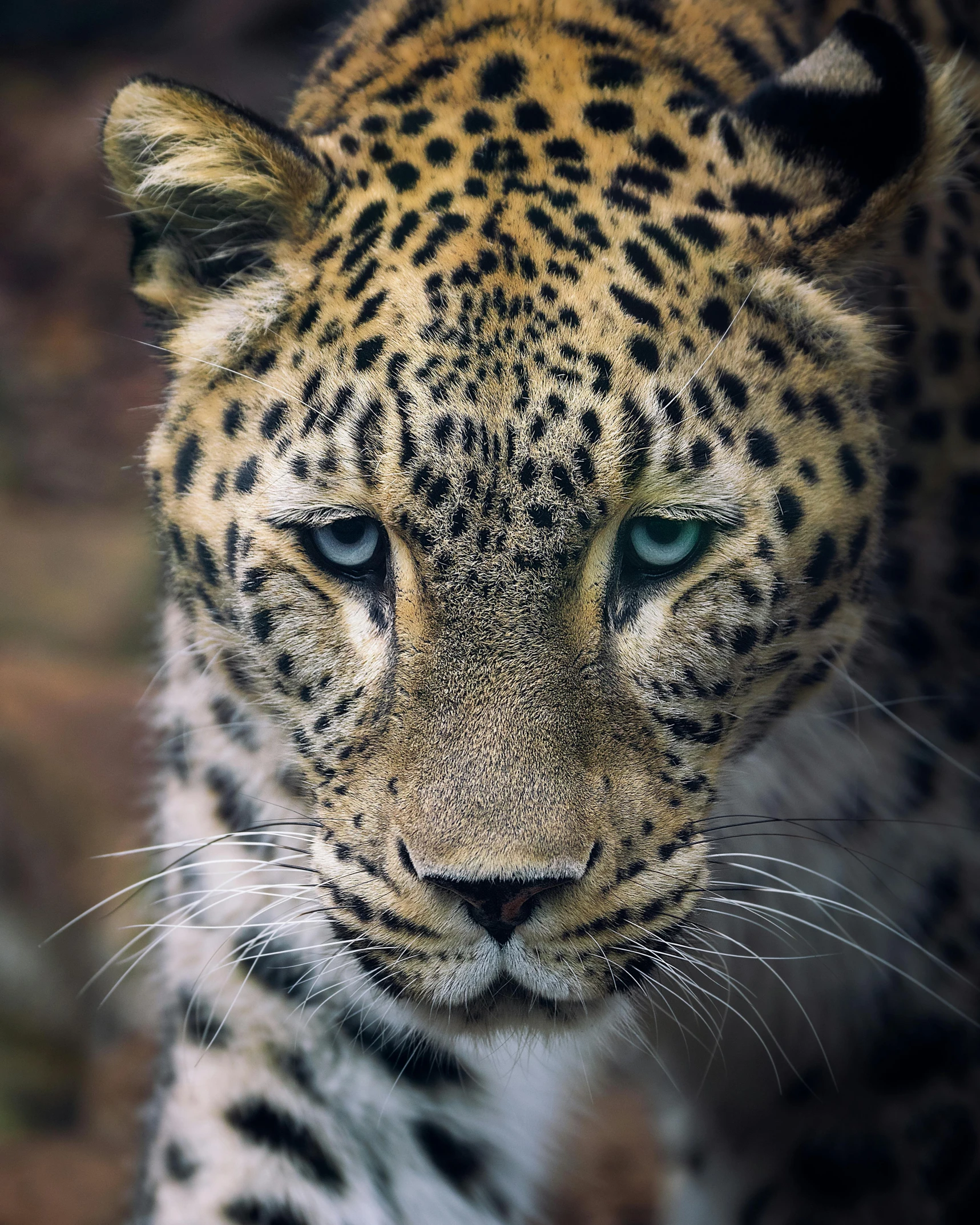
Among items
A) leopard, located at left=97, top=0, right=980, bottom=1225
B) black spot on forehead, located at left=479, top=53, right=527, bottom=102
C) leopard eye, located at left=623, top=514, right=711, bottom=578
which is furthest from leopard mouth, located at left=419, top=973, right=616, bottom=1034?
black spot on forehead, located at left=479, top=53, right=527, bottom=102

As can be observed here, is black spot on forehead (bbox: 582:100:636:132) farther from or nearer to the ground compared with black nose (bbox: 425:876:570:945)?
farther from the ground

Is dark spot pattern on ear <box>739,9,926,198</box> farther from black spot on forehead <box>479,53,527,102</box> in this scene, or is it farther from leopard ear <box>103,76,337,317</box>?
leopard ear <box>103,76,337,317</box>

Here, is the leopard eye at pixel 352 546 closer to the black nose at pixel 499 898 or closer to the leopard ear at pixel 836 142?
the black nose at pixel 499 898

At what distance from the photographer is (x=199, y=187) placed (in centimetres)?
313

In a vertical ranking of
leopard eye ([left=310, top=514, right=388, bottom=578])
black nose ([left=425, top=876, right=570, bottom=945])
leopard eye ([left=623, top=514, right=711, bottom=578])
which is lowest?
black nose ([left=425, top=876, right=570, bottom=945])

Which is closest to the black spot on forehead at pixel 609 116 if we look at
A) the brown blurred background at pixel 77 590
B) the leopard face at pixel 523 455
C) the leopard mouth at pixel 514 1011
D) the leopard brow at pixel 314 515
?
the leopard face at pixel 523 455

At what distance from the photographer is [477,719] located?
268cm

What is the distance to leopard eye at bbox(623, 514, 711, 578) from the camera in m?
2.82

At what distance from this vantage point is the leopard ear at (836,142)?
2877 mm

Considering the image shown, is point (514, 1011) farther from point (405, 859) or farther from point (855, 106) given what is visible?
point (855, 106)

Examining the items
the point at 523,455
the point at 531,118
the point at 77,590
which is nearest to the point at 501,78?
the point at 531,118

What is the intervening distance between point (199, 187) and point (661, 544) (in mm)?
1327

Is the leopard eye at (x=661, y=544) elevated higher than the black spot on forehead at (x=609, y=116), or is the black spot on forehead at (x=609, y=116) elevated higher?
the black spot on forehead at (x=609, y=116)

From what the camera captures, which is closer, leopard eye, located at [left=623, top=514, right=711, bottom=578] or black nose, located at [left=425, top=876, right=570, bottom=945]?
black nose, located at [left=425, top=876, right=570, bottom=945]
